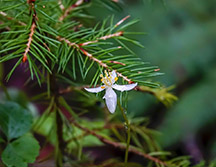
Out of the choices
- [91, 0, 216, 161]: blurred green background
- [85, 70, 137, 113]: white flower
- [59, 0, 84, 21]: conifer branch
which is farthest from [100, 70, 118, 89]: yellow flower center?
[91, 0, 216, 161]: blurred green background

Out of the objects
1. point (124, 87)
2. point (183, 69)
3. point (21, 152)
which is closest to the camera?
point (124, 87)

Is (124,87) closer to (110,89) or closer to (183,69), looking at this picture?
(110,89)

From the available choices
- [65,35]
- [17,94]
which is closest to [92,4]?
[65,35]

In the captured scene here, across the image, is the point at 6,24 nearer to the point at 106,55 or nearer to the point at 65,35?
the point at 65,35

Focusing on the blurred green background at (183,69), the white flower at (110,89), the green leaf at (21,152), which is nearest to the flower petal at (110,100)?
the white flower at (110,89)

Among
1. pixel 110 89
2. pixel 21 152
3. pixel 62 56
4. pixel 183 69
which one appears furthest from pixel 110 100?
pixel 183 69

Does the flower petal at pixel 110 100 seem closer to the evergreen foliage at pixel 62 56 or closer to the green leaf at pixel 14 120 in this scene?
the evergreen foliage at pixel 62 56
